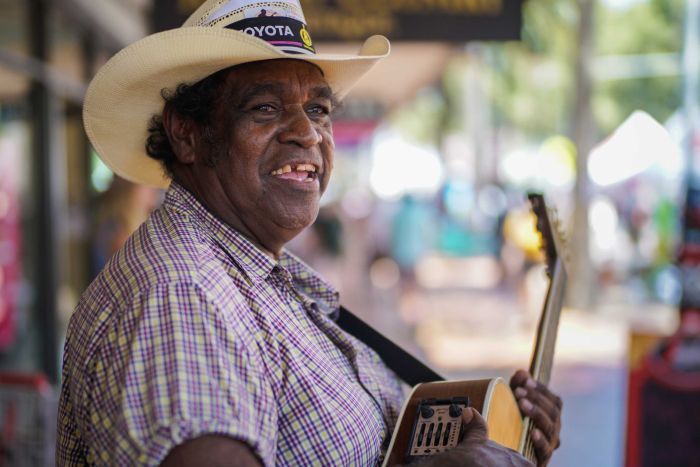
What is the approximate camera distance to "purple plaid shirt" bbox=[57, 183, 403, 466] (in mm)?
1348

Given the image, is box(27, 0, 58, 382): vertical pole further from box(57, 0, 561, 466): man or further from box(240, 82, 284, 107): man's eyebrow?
box(240, 82, 284, 107): man's eyebrow

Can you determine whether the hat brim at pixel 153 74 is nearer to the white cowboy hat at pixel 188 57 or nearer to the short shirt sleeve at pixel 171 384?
the white cowboy hat at pixel 188 57

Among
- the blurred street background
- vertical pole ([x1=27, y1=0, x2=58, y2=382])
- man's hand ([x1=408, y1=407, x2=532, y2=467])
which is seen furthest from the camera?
vertical pole ([x1=27, y1=0, x2=58, y2=382])

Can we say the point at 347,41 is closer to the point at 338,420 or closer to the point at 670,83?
the point at 338,420

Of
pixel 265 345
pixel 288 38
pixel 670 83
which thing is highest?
pixel 670 83

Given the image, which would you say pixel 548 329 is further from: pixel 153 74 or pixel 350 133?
pixel 350 133

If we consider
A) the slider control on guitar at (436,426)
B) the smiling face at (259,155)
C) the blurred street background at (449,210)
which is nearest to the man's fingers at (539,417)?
the slider control on guitar at (436,426)

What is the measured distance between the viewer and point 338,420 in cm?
160

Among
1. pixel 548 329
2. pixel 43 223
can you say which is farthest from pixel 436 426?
pixel 43 223

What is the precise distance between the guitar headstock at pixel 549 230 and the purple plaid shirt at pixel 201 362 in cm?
91

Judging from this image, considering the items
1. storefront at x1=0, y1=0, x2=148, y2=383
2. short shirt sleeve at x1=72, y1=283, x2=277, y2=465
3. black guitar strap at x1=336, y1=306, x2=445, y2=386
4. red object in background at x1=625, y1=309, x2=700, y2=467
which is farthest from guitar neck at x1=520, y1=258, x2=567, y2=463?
storefront at x1=0, y1=0, x2=148, y2=383

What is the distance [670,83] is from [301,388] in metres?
25.5

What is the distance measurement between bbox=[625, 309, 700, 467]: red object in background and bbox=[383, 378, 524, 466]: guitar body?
260 centimetres

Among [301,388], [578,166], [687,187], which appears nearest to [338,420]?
[301,388]
